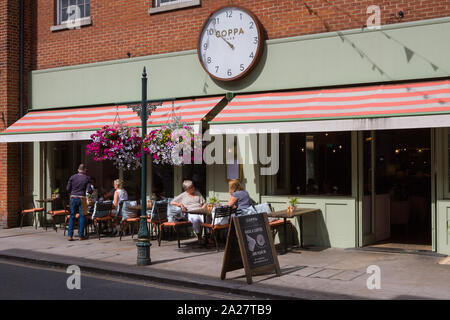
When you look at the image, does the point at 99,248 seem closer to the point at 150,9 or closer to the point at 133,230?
the point at 133,230

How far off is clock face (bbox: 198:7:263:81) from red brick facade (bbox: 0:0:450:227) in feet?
0.91

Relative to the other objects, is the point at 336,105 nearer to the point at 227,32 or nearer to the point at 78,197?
the point at 227,32

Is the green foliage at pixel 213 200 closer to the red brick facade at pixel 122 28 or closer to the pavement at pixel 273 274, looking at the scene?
the pavement at pixel 273 274

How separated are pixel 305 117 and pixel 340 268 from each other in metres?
2.73

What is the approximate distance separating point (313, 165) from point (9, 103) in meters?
8.22

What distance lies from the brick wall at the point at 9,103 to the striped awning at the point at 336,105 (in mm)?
6470

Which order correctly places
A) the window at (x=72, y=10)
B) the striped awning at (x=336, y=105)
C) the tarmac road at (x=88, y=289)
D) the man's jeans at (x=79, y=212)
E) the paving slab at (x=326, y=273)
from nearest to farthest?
1. the tarmac road at (x=88, y=289)
2. the paving slab at (x=326, y=273)
3. the striped awning at (x=336, y=105)
4. the man's jeans at (x=79, y=212)
5. the window at (x=72, y=10)

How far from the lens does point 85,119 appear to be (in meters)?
13.3

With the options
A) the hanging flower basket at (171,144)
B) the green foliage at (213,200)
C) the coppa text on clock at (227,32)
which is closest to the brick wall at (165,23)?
the coppa text on clock at (227,32)

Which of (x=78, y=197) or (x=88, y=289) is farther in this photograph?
(x=78, y=197)

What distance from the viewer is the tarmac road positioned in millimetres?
7289

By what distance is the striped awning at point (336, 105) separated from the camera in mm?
9297

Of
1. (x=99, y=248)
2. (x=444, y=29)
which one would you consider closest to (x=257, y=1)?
(x=444, y=29)

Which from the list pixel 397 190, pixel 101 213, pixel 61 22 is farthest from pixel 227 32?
pixel 397 190
